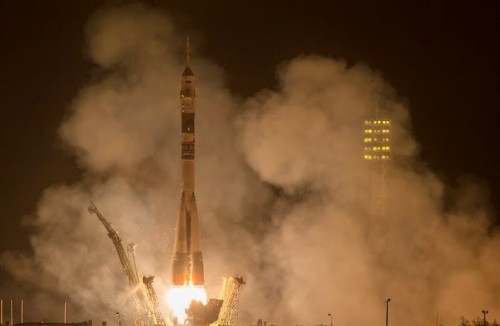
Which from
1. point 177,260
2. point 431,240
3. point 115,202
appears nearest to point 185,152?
point 177,260

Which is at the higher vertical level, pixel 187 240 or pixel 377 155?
pixel 377 155

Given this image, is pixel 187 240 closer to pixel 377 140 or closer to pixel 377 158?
pixel 377 140

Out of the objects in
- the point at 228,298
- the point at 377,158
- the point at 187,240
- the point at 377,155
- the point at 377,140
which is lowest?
the point at 228,298

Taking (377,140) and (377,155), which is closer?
(377,140)

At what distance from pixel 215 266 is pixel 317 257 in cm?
699

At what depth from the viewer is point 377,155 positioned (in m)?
A: 92.2

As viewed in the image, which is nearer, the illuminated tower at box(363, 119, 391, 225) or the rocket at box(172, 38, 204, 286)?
the rocket at box(172, 38, 204, 286)

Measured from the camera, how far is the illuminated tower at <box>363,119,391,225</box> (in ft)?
301

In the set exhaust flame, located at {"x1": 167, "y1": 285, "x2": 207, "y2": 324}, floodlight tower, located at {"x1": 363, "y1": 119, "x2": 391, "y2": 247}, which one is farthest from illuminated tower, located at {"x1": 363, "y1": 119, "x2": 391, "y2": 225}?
exhaust flame, located at {"x1": 167, "y1": 285, "x2": 207, "y2": 324}

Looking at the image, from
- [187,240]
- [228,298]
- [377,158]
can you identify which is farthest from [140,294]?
[377,158]

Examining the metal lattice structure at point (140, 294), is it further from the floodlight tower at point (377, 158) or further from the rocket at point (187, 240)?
the floodlight tower at point (377, 158)

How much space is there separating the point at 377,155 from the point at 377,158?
0.43 m

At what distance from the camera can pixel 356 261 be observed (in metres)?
89.6

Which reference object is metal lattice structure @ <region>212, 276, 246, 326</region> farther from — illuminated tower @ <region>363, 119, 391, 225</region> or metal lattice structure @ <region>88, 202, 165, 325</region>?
illuminated tower @ <region>363, 119, 391, 225</region>
